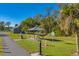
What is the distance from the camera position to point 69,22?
38.8ft

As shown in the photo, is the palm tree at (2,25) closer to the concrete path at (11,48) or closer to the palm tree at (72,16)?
the concrete path at (11,48)

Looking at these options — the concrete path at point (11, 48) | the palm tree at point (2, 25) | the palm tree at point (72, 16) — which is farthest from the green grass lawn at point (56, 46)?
the palm tree at point (2, 25)

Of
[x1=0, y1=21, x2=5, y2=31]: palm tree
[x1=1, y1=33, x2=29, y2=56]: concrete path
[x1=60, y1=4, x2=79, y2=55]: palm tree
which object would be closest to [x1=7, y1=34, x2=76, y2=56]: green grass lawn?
[x1=1, y1=33, x2=29, y2=56]: concrete path

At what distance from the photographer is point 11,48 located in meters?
12.2

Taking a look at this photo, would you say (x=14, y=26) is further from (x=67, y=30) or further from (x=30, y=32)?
(x=67, y=30)

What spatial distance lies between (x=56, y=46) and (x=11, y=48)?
1387 millimetres

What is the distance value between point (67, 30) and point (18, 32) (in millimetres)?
1818

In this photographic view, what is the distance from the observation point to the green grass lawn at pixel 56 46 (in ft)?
38.8

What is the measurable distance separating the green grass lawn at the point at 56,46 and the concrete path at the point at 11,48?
0.72 feet

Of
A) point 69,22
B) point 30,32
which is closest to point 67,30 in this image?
point 69,22

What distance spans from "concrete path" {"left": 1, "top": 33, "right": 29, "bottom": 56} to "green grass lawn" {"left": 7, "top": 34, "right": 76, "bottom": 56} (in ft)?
0.72

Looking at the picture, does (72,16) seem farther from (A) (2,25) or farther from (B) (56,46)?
(A) (2,25)

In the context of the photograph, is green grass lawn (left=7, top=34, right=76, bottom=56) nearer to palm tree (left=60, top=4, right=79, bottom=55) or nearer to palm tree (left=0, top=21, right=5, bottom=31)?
palm tree (left=60, top=4, right=79, bottom=55)

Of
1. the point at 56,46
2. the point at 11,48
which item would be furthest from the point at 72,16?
the point at 11,48
